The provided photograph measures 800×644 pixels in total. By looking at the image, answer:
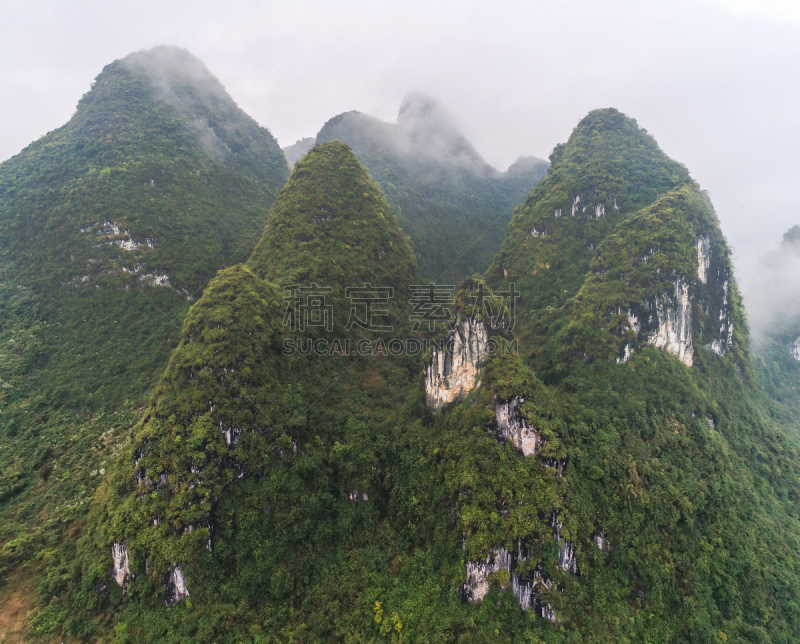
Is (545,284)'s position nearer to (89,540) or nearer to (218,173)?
(89,540)

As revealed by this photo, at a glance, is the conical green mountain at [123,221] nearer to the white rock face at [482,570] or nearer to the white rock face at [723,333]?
the white rock face at [482,570]

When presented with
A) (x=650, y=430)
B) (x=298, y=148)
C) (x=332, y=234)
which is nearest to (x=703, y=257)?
(x=650, y=430)

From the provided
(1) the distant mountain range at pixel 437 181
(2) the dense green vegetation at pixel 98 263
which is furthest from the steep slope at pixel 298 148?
(2) the dense green vegetation at pixel 98 263

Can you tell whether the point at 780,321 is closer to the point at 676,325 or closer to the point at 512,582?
the point at 676,325

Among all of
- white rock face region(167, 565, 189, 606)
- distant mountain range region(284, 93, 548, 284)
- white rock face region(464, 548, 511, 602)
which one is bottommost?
white rock face region(167, 565, 189, 606)

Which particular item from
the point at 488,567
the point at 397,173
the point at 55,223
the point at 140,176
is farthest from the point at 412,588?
→ the point at 397,173

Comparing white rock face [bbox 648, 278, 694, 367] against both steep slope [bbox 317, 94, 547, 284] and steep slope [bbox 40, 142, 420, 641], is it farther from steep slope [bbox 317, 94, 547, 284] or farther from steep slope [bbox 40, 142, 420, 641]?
steep slope [bbox 317, 94, 547, 284]

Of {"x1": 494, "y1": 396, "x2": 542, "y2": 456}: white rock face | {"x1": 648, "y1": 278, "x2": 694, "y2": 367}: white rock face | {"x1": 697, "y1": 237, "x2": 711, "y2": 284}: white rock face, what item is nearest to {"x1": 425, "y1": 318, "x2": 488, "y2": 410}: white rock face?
{"x1": 494, "y1": 396, "x2": 542, "y2": 456}: white rock face
